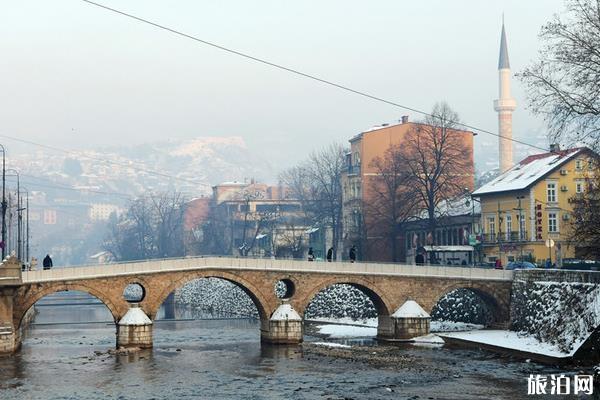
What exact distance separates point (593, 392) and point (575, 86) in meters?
13.1

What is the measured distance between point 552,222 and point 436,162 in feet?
33.6

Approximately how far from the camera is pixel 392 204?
85500 millimetres

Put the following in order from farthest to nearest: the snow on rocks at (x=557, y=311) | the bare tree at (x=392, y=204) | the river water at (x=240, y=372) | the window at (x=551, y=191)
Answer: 1. the bare tree at (x=392, y=204)
2. the window at (x=551, y=191)
3. the snow on rocks at (x=557, y=311)
4. the river water at (x=240, y=372)

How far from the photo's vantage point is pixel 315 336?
67438mm

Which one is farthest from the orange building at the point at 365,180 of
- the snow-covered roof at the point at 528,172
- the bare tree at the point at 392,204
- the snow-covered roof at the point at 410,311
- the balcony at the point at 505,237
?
the snow-covered roof at the point at 410,311

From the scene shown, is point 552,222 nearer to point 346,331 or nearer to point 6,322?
point 346,331

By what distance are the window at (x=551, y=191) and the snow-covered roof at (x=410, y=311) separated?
17.8 metres

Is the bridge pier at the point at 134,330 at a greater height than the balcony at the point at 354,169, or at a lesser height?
lesser

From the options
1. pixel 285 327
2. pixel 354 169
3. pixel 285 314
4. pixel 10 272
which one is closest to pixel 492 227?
pixel 354 169

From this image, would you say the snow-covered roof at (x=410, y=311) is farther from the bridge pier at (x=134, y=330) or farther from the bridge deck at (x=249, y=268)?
the bridge pier at (x=134, y=330)

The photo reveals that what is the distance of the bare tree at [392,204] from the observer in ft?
274

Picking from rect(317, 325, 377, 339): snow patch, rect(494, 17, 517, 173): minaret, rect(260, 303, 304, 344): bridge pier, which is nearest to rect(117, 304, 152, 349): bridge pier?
rect(260, 303, 304, 344): bridge pier

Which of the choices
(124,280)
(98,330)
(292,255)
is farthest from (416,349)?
(292,255)

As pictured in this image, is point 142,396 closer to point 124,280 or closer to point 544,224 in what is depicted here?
point 124,280
